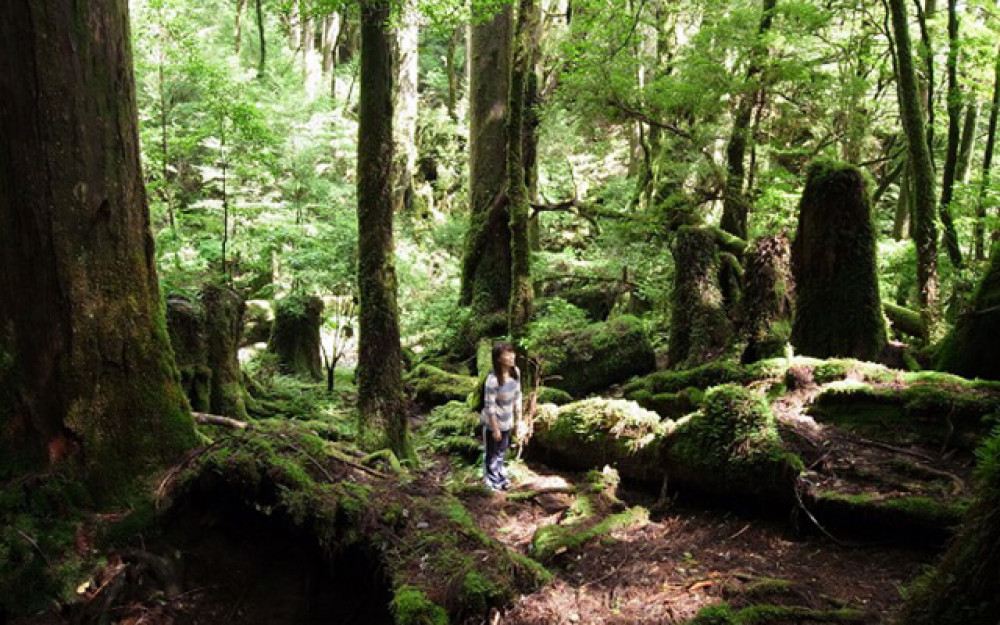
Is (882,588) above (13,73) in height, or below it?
below

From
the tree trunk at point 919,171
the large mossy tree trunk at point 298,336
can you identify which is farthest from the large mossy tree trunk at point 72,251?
the tree trunk at point 919,171

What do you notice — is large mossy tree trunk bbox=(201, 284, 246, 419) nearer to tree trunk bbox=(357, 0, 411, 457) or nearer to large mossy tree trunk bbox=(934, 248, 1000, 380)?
tree trunk bbox=(357, 0, 411, 457)

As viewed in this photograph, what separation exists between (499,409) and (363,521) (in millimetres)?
3519

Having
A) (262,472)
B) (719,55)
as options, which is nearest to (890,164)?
(719,55)

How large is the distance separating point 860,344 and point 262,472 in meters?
7.79

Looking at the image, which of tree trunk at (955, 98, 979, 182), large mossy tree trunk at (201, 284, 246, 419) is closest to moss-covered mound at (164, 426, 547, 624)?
large mossy tree trunk at (201, 284, 246, 419)

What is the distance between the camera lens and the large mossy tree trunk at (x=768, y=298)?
8953 millimetres

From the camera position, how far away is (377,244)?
7.77 meters

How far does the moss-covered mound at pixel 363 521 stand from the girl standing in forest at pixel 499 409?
2832 millimetres

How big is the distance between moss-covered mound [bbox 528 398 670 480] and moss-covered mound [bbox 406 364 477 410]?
3695 millimetres

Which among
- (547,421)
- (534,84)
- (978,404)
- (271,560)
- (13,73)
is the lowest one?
(547,421)

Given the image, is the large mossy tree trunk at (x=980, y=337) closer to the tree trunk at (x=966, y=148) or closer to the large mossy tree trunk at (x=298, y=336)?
the large mossy tree trunk at (x=298, y=336)

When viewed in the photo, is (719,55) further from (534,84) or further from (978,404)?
(978,404)

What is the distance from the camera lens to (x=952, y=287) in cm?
985
